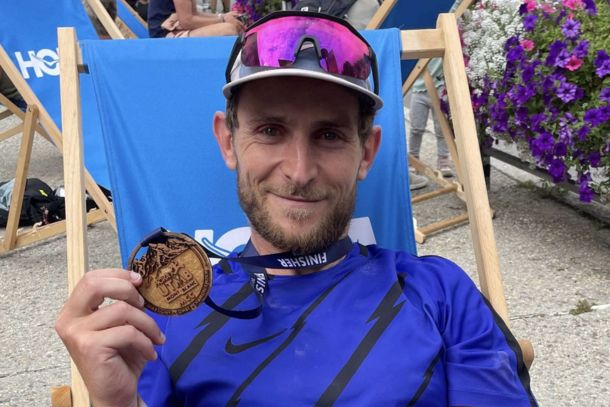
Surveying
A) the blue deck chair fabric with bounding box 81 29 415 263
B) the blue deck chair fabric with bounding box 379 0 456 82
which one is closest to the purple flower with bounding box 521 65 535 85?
the blue deck chair fabric with bounding box 379 0 456 82

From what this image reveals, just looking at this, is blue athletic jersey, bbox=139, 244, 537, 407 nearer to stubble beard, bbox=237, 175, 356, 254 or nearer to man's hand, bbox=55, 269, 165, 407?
stubble beard, bbox=237, 175, 356, 254

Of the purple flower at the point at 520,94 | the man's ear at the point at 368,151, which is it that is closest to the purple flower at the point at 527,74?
the purple flower at the point at 520,94

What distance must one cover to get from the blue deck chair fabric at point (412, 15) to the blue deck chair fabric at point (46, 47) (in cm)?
173

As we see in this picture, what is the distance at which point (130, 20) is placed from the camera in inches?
280

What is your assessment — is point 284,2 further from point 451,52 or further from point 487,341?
point 487,341

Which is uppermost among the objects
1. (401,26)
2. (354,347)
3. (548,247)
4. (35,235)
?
(401,26)

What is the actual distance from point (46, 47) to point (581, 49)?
309cm

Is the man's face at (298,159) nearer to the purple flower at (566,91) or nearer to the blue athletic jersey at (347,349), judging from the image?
the blue athletic jersey at (347,349)

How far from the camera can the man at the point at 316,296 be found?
1381mm

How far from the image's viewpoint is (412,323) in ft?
4.75

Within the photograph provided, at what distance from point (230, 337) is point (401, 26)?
2.98 meters

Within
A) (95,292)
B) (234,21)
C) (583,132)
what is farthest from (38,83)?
(95,292)

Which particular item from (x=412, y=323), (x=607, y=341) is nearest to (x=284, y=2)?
(x=607, y=341)

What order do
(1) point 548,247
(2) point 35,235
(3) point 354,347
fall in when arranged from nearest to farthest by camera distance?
(3) point 354,347 → (1) point 548,247 → (2) point 35,235
